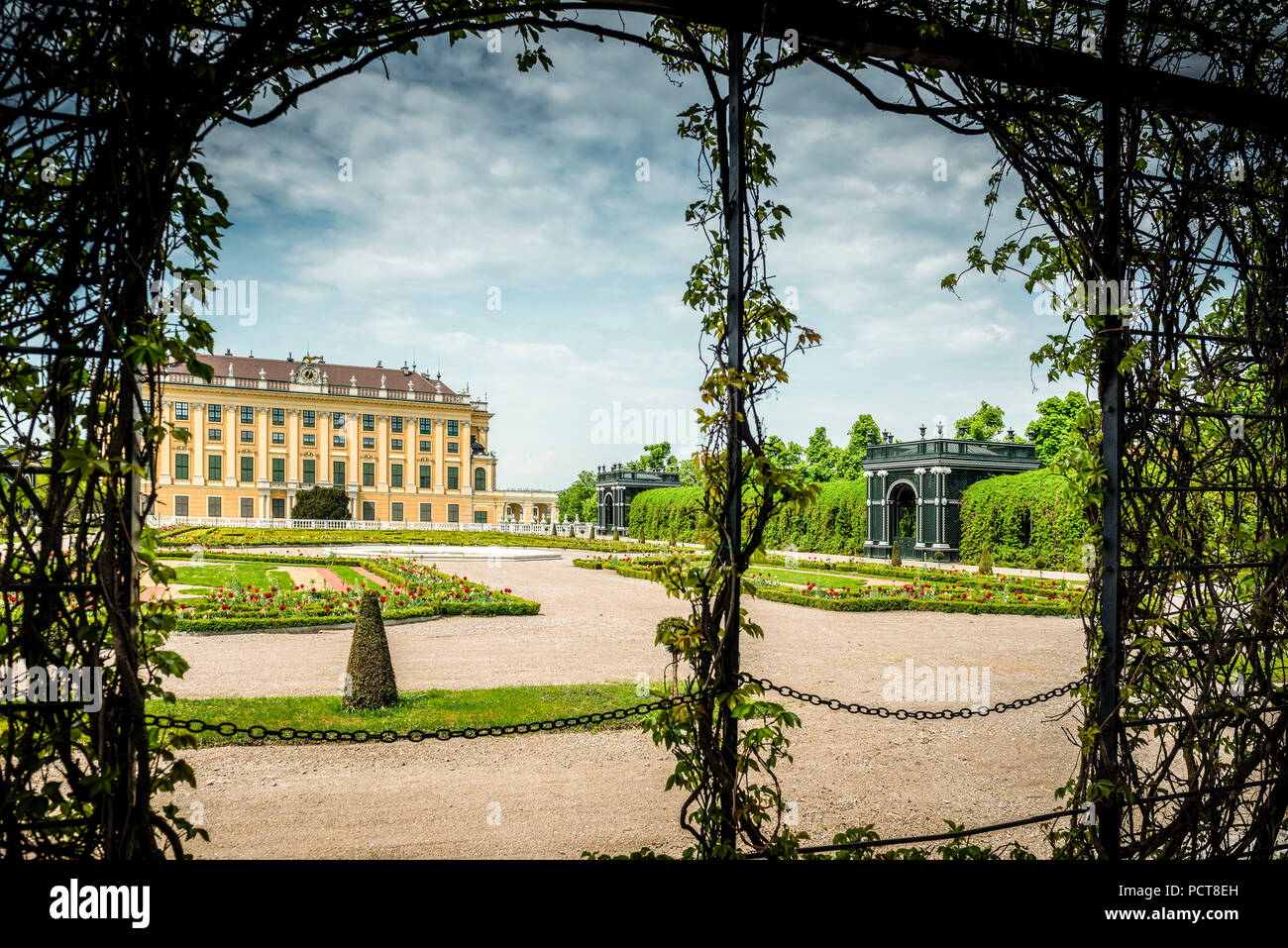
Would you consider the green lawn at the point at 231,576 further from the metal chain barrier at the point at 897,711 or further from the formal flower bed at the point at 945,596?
the metal chain barrier at the point at 897,711

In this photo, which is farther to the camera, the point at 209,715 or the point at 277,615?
the point at 277,615

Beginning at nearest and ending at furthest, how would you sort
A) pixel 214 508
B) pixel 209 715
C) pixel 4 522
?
pixel 4 522, pixel 209 715, pixel 214 508

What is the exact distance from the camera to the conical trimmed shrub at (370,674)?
22.2ft

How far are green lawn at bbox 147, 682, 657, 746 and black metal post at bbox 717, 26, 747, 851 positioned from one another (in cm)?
344

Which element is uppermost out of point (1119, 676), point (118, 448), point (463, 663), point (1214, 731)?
point (118, 448)

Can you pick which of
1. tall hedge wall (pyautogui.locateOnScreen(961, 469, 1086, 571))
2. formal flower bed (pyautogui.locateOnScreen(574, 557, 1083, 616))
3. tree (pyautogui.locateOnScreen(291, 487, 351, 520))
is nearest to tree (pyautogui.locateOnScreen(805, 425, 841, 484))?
tall hedge wall (pyautogui.locateOnScreen(961, 469, 1086, 571))

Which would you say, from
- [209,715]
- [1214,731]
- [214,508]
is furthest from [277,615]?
[214,508]

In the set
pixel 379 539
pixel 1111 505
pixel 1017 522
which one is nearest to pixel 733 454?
pixel 1111 505

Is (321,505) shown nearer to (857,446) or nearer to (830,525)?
(830,525)

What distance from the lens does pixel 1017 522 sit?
79.6 ft

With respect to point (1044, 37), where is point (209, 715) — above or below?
below
